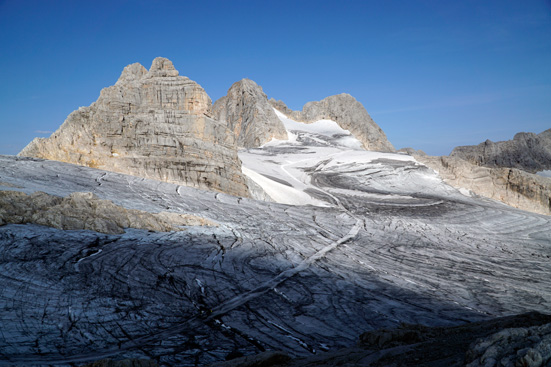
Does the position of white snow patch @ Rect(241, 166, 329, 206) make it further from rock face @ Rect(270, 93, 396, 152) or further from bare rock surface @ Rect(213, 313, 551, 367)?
rock face @ Rect(270, 93, 396, 152)

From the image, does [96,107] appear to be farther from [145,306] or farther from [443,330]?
[443,330]

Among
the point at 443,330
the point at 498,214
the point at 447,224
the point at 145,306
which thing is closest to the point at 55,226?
the point at 145,306

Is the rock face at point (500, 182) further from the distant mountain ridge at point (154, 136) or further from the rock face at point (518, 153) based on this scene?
the rock face at point (518, 153)

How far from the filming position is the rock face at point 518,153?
64.3 meters

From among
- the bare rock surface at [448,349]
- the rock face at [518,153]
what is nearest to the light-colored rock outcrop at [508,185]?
the bare rock surface at [448,349]

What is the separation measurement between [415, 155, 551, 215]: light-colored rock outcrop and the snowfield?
1090 cm

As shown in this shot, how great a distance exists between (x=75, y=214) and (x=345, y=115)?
63.9 m

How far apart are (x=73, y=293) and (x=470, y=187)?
30675 mm

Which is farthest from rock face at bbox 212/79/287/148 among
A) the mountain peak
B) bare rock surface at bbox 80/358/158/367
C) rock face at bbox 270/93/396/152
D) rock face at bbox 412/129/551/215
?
bare rock surface at bbox 80/358/158/367

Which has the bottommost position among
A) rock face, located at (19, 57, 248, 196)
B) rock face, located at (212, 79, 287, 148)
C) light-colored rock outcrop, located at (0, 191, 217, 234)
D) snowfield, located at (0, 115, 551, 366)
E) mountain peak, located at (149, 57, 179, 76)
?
snowfield, located at (0, 115, 551, 366)

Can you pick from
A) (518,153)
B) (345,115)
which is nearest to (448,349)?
(345,115)

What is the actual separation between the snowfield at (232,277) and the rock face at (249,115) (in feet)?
127

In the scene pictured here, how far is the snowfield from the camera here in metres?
5.66

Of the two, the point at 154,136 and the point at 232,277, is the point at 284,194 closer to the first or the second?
the point at 154,136
